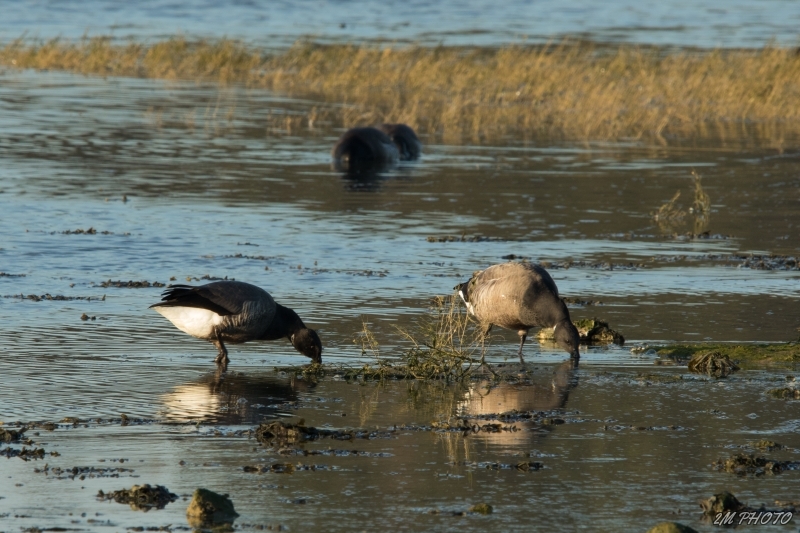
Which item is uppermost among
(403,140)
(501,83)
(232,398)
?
(501,83)

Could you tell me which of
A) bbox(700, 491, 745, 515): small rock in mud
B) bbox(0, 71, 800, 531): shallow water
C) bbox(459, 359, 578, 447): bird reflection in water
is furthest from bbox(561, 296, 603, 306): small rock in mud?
bbox(700, 491, 745, 515): small rock in mud

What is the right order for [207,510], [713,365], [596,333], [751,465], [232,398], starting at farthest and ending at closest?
1. [596,333]
2. [713,365]
3. [232,398]
4. [751,465]
5. [207,510]

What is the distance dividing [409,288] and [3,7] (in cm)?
4476

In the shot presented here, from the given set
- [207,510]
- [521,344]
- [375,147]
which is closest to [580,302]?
[521,344]

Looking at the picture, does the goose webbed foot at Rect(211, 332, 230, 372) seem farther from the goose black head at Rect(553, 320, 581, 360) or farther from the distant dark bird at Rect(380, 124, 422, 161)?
the distant dark bird at Rect(380, 124, 422, 161)

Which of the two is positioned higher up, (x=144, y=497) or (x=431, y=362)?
(x=431, y=362)

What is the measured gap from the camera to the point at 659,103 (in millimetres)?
29297

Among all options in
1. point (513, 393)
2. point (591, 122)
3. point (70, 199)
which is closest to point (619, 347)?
point (513, 393)

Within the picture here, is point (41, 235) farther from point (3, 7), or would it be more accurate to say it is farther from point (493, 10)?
point (493, 10)

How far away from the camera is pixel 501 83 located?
31.5m

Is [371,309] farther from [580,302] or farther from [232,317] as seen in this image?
[232,317]

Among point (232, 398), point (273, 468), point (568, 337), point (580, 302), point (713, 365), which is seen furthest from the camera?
point (580, 302)

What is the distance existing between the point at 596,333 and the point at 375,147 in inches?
462

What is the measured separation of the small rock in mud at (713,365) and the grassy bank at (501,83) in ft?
52.5
